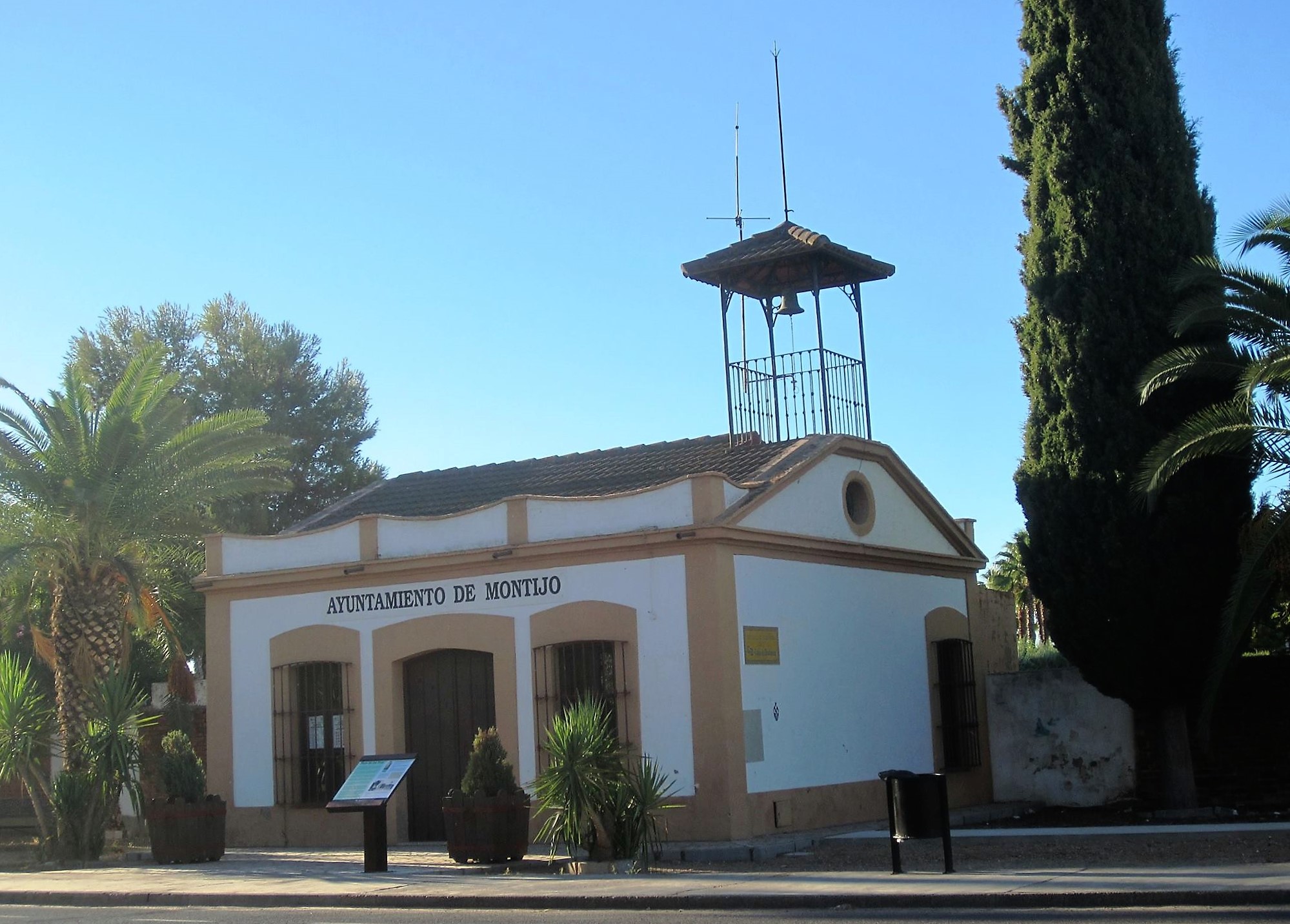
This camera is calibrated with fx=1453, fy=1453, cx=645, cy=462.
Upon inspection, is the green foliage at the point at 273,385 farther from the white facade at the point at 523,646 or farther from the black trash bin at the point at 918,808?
the black trash bin at the point at 918,808

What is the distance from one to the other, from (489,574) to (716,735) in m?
3.70

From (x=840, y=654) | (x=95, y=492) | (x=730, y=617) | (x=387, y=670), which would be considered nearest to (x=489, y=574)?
(x=387, y=670)

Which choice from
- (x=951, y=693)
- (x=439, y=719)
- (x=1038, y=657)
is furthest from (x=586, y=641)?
(x=1038, y=657)

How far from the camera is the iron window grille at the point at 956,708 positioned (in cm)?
2075

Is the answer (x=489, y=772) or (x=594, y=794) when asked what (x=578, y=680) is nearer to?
(x=489, y=772)

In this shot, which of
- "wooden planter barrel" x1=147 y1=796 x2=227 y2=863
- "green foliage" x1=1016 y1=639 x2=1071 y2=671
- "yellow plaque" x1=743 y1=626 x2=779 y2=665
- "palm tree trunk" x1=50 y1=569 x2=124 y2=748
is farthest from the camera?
"green foliage" x1=1016 y1=639 x2=1071 y2=671

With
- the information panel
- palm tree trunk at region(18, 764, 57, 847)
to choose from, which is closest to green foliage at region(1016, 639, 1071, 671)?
the information panel

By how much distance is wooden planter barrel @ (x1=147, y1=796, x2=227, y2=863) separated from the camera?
17.2 meters

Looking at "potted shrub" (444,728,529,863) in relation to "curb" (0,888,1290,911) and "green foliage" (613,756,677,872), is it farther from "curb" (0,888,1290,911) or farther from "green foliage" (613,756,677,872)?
"curb" (0,888,1290,911)

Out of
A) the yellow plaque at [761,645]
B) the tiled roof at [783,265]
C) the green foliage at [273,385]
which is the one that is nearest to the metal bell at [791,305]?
the tiled roof at [783,265]

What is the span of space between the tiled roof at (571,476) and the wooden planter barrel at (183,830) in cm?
423

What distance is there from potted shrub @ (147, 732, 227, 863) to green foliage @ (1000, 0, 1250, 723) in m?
10.6

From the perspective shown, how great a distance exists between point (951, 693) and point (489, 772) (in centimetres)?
838

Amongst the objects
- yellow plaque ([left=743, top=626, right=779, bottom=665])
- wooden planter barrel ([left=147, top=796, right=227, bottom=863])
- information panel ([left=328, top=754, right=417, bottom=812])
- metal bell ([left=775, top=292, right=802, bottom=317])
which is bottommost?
wooden planter barrel ([left=147, top=796, right=227, bottom=863])
